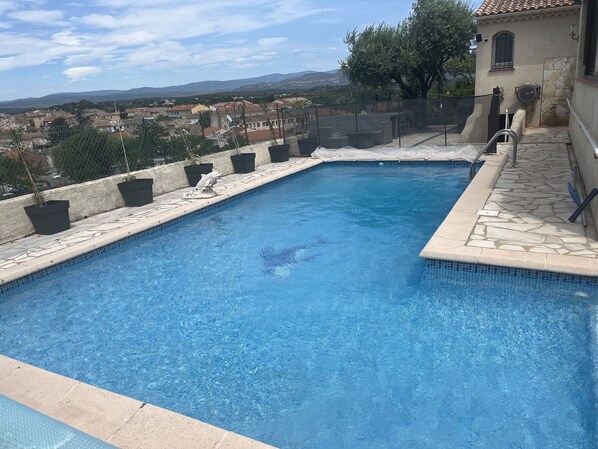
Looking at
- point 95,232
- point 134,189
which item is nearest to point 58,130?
point 134,189

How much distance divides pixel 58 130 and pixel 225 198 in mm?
3544

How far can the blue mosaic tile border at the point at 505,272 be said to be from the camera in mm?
4547

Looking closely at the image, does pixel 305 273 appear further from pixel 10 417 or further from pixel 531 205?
pixel 10 417

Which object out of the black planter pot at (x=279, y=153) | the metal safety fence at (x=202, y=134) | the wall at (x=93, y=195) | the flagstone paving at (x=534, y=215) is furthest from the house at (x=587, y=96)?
the wall at (x=93, y=195)

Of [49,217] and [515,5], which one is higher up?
[515,5]

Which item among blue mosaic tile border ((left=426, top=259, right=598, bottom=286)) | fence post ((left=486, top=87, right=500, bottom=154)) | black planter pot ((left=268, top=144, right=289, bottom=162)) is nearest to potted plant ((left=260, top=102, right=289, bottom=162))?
black planter pot ((left=268, top=144, right=289, bottom=162))

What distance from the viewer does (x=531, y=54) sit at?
1468cm

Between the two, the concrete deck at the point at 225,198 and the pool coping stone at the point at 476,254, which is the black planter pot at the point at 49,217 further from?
the pool coping stone at the point at 476,254

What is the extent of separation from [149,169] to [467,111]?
9626 millimetres

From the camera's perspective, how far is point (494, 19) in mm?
14930

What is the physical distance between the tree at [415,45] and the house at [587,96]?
920 cm

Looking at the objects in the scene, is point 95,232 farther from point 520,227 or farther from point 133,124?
point 520,227

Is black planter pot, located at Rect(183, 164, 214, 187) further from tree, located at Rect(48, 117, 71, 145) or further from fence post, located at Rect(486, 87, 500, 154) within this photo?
fence post, located at Rect(486, 87, 500, 154)

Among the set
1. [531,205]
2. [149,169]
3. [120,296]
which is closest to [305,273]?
[120,296]
